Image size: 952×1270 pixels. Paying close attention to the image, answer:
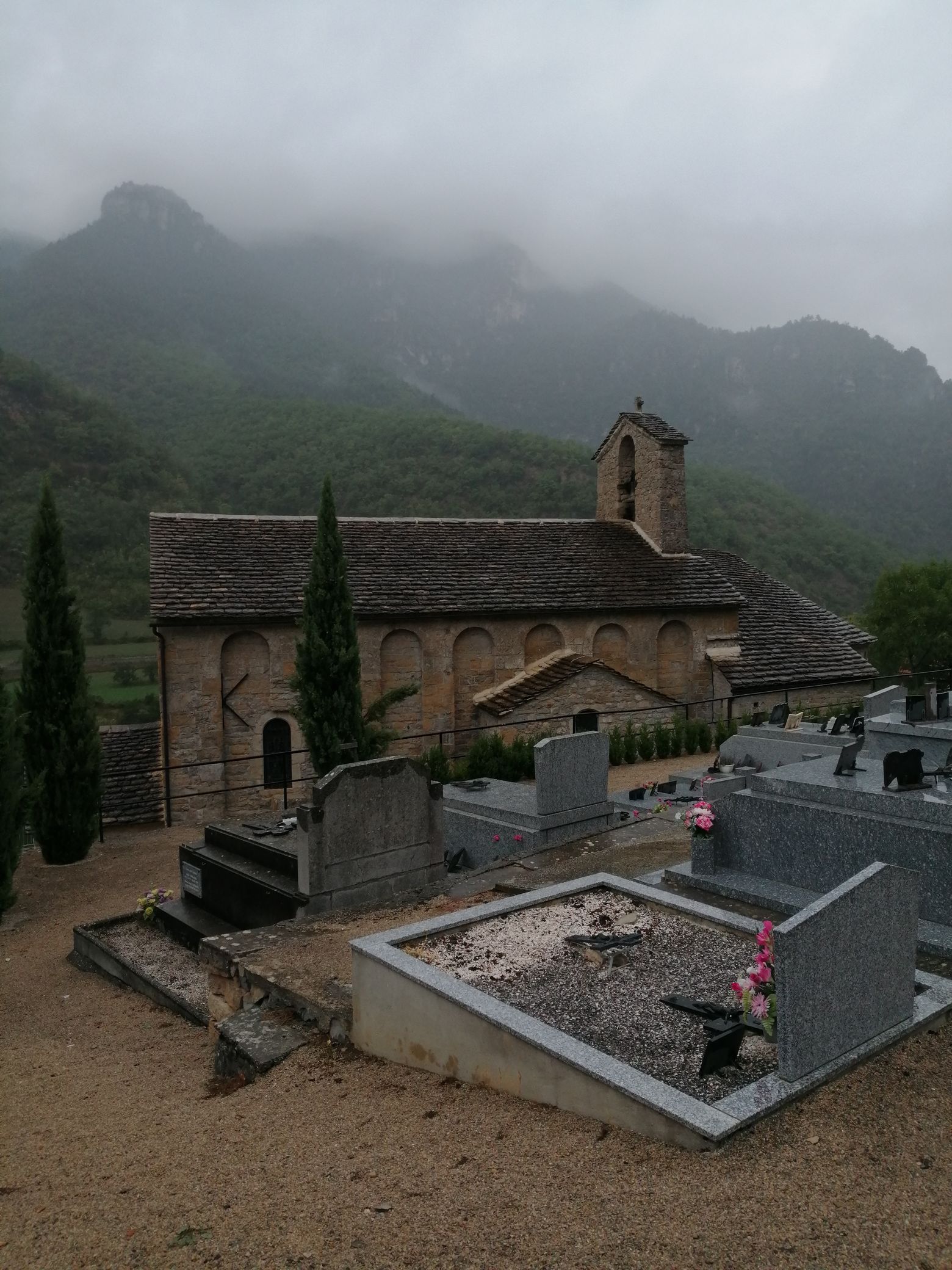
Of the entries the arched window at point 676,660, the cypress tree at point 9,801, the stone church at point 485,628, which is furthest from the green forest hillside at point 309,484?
the cypress tree at point 9,801

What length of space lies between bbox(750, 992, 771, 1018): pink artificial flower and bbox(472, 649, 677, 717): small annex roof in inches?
575

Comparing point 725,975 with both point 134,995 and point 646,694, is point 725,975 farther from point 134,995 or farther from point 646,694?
point 646,694

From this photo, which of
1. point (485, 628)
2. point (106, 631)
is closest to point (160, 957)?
point (485, 628)

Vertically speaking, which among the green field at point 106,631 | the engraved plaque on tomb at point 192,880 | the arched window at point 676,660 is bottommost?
the engraved plaque on tomb at point 192,880

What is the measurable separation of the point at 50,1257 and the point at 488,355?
486 feet

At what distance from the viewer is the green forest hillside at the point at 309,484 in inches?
1813

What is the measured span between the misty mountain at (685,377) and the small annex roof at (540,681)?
6413 centimetres

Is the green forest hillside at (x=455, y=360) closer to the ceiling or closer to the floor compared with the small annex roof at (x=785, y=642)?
closer to the ceiling

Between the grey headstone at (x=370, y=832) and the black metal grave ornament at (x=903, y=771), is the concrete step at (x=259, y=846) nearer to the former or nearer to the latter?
the grey headstone at (x=370, y=832)

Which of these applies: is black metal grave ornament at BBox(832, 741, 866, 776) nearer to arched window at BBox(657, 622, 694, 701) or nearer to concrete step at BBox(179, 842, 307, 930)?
concrete step at BBox(179, 842, 307, 930)

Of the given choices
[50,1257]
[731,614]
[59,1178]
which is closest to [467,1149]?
[50,1257]

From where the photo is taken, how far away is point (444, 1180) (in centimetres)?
370

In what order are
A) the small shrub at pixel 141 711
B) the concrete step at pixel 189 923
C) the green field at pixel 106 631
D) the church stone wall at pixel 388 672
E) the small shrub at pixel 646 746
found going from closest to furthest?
the concrete step at pixel 189 923 < the church stone wall at pixel 388 672 < the small shrub at pixel 646 746 < the small shrub at pixel 141 711 < the green field at pixel 106 631

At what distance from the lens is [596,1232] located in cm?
321
